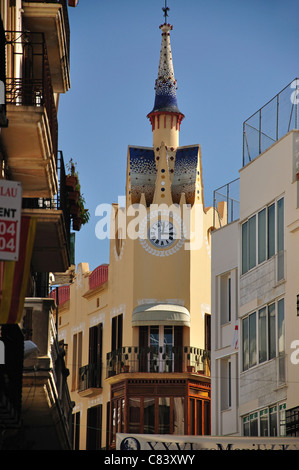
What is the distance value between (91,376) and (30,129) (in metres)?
36.8

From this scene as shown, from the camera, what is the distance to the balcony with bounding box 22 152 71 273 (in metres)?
25.0

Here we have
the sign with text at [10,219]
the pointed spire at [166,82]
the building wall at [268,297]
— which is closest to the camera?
the sign with text at [10,219]

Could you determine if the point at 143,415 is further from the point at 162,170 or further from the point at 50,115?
the point at 50,115

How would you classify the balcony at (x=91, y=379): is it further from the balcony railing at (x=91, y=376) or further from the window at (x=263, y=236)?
the window at (x=263, y=236)

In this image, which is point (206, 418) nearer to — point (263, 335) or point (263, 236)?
point (263, 335)

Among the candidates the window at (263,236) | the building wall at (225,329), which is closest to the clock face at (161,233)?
the building wall at (225,329)

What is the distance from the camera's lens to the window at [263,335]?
37.5m

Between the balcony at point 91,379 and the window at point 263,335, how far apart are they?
18.3m

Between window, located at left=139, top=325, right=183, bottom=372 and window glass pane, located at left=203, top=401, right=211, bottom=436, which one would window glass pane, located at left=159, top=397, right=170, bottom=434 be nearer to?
window, located at left=139, top=325, right=183, bottom=372

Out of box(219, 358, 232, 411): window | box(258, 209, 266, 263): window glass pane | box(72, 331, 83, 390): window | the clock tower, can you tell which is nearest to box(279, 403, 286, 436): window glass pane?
box(258, 209, 266, 263): window glass pane

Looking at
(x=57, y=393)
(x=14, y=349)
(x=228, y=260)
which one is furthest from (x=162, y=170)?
(x=14, y=349)

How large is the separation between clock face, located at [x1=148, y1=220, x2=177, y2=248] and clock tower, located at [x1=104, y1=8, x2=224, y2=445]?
0.04 m

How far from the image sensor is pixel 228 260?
43719 millimetres

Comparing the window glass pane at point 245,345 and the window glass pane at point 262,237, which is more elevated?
the window glass pane at point 262,237
